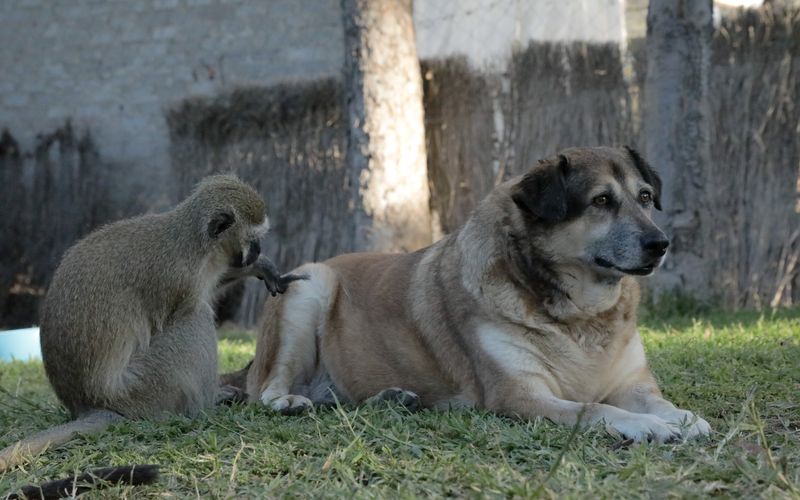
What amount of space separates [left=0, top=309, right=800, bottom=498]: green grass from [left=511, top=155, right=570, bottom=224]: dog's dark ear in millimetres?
1004

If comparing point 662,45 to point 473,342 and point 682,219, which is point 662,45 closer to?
point 682,219

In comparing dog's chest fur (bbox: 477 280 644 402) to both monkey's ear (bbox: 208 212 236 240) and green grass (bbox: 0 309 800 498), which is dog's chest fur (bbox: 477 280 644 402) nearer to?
green grass (bbox: 0 309 800 498)

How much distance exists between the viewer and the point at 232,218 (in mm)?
4914

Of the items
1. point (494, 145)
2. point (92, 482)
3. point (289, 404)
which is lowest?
point (289, 404)

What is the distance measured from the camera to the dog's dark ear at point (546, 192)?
4730mm

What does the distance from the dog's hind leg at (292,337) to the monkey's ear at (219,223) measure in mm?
1020

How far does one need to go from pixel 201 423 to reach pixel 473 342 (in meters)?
1.36

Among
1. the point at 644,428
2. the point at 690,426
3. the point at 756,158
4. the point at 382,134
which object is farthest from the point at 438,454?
the point at 756,158

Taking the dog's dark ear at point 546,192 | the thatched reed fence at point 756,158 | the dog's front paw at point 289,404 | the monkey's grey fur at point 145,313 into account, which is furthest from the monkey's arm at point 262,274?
the thatched reed fence at point 756,158

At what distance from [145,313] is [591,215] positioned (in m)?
2.23

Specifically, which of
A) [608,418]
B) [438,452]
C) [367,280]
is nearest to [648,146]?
[367,280]

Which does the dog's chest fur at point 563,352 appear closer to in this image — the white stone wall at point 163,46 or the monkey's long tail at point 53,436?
the monkey's long tail at point 53,436

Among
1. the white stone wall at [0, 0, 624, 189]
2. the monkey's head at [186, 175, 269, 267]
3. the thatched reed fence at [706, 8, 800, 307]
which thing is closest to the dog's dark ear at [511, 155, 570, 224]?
the monkey's head at [186, 175, 269, 267]

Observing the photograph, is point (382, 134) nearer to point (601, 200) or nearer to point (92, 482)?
point (601, 200)
